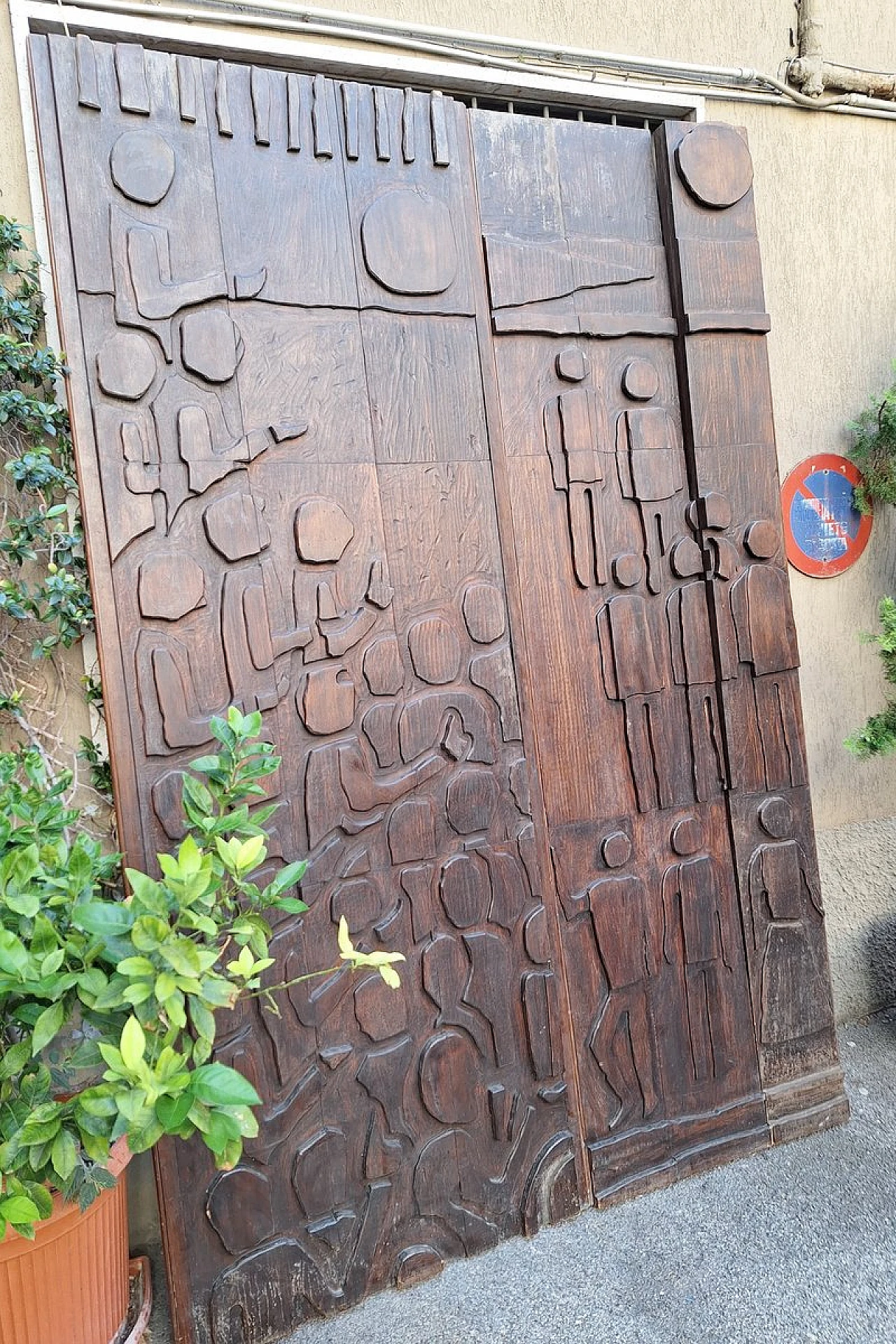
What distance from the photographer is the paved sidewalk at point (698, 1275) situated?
6.40ft

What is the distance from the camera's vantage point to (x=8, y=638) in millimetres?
2045

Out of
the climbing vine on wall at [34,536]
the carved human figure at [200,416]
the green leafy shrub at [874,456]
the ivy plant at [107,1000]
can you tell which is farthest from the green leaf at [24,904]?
the green leafy shrub at [874,456]

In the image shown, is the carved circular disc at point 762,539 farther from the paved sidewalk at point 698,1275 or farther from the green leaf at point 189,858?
the green leaf at point 189,858

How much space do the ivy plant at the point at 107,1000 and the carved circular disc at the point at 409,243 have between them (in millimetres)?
1201

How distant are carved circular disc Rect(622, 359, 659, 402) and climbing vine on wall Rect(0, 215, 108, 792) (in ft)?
4.63

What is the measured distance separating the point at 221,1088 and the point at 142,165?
6.02ft

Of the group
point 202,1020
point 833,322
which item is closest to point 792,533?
point 833,322

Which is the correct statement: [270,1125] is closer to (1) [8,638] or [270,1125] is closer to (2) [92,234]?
(1) [8,638]

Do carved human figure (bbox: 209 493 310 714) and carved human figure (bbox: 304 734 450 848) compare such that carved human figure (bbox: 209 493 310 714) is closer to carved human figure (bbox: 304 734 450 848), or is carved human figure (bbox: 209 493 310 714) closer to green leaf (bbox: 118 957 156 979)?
carved human figure (bbox: 304 734 450 848)

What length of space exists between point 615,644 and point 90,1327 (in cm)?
187

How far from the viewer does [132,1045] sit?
1290 mm

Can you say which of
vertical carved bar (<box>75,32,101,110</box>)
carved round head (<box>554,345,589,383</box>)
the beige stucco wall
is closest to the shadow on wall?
the beige stucco wall

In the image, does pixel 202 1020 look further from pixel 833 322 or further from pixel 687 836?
pixel 833 322

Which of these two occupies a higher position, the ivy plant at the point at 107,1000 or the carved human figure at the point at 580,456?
the carved human figure at the point at 580,456
